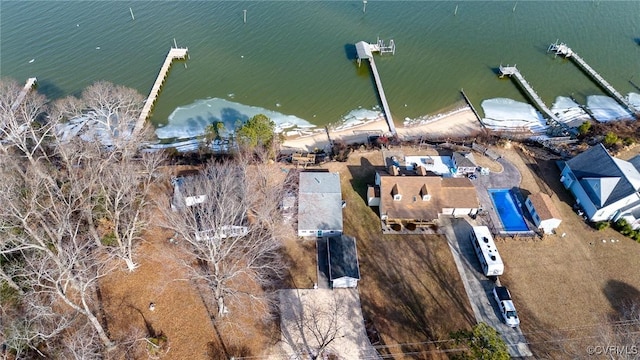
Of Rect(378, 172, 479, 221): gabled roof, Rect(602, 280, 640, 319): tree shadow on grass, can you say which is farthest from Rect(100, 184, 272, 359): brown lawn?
Rect(602, 280, 640, 319): tree shadow on grass

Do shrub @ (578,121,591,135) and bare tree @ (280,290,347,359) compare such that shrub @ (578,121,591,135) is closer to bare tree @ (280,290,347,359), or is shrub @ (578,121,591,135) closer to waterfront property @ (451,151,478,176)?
waterfront property @ (451,151,478,176)

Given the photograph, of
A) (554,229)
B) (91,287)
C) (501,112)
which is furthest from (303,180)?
(501,112)

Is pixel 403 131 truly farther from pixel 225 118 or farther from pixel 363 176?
pixel 225 118

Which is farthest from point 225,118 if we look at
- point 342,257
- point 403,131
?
point 342,257

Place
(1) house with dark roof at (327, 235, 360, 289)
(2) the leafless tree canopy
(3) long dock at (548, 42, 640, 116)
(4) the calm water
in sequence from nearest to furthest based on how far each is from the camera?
(2) the leafless tree canopy
(1) house with dark roof at (327, 235, 360, 289)
(3) long dock at (548, 42, 640, 116)
(4) the calm water

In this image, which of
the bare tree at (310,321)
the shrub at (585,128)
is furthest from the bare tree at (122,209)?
the shrub at (585,128)

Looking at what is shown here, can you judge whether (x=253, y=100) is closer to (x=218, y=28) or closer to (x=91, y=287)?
(x=218, y=28)

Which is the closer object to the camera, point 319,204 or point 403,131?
point 319,204
